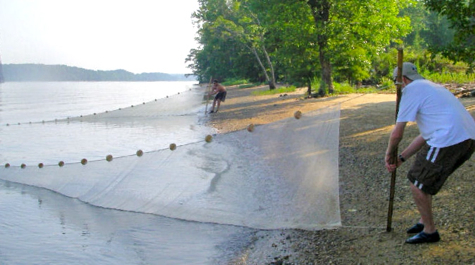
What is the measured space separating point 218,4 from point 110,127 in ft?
60.8

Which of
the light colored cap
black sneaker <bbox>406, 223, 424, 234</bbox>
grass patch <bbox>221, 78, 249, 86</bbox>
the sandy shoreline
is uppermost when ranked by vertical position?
the light colored cap

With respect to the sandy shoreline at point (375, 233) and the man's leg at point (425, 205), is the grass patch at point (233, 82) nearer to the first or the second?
the sandy shoreline at point (375, 233)

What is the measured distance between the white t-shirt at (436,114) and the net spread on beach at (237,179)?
187 centimetres

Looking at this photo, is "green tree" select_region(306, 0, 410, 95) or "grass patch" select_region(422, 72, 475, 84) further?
"grass patch" select_region(422, 72, 475, 84)

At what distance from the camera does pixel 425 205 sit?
3.93 metres

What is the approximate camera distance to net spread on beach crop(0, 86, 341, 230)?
568 centimetres

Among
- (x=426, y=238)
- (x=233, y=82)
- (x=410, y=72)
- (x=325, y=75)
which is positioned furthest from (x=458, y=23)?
(x=233, y=82)

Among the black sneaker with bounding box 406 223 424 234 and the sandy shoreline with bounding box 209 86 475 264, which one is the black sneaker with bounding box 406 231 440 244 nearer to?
the sandy shoreline with bounding box 209 86 475 264

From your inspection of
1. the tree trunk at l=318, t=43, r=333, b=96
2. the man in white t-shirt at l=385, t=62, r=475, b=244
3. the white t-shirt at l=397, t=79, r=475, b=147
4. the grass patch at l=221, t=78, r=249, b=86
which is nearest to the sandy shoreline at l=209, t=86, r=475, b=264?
the man in white t-shirt at l=385, t=62, r=475, b=244

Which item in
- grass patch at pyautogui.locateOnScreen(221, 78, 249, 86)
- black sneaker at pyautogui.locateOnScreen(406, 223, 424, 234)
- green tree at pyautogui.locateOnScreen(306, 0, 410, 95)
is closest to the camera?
black sneaker at pyautogui.locateOnScreen(406, 223, 424, 234)

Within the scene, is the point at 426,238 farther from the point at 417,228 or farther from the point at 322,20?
the point at 322,20

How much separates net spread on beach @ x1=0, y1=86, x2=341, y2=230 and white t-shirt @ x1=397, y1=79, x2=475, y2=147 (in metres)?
1.87

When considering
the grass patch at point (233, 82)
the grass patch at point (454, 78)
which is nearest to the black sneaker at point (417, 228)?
the grass patch at point (454, 78)

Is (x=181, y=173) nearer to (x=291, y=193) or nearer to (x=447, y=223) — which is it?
(x=291, y=193)
